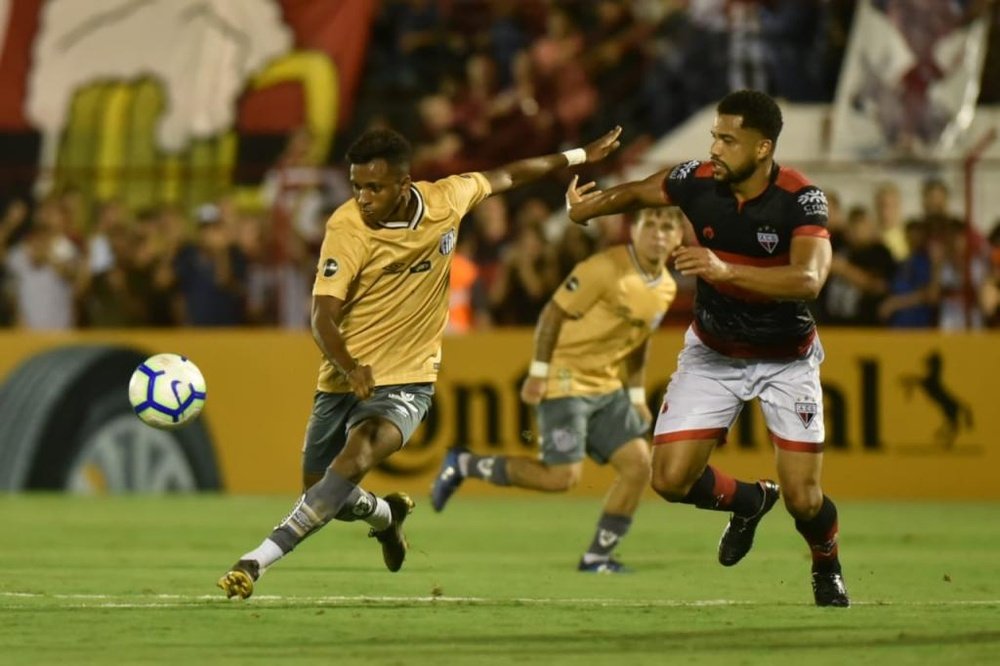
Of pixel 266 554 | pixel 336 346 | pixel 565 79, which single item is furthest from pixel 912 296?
pixel 266 554

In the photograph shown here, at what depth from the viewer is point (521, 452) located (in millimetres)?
17250

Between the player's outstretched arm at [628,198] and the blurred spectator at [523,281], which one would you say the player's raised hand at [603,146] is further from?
the blurred spectator at [523,281]

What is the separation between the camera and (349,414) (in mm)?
9930

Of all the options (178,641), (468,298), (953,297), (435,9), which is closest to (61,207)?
(468,298)

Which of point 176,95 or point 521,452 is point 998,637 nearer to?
point 521,452

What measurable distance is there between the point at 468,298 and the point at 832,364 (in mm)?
3280

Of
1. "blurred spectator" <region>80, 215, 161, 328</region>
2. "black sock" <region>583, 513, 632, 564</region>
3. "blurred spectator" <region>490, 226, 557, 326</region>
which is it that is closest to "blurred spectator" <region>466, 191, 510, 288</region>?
"blurred spectator" <region>490, 226, 557, 326</region>

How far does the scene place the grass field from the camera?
7.80 meters

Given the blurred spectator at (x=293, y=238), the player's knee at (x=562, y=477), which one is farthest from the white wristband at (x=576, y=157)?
the blurred spectator at (x=293, y=238)

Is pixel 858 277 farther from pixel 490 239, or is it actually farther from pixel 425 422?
pixel 425 422

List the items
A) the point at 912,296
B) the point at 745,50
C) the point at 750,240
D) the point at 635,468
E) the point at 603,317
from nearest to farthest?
1. the point at 750,240
2. the point at 635,468
3. the point at 603,317
4. the point at 912,296
5. the point at 745,50

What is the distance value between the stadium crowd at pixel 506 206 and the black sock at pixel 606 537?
5.56 meters

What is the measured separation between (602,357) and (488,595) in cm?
283

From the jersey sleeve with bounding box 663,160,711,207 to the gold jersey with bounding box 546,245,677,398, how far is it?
288 centimetres
